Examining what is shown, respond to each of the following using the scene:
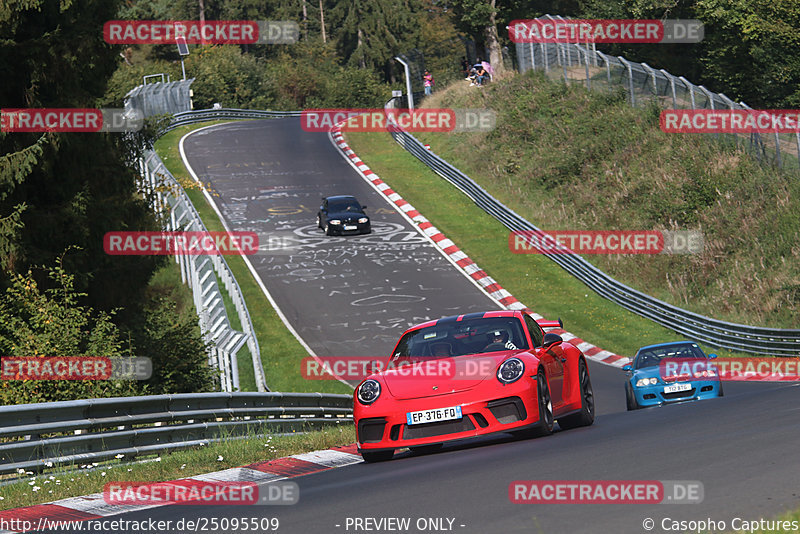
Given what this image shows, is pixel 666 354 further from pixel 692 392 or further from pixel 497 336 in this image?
pixel 497 336

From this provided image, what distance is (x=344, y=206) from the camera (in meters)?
40.8

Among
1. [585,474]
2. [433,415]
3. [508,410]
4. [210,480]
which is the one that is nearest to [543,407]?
[508,410]

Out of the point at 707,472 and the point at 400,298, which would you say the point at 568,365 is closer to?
the point at 707,472

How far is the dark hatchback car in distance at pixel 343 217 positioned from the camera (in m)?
40.1

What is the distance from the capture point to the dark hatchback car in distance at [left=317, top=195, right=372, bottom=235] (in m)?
40.1

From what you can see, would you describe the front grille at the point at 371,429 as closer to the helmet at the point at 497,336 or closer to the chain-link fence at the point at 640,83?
the helmet at the point at 497,336

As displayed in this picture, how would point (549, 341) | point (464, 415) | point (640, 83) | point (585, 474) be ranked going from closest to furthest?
point (585, 474) < point (464, 415) < point (549, 341) < point (640, 83)

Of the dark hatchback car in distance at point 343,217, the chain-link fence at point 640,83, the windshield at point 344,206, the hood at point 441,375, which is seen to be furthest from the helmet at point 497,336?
the windshield at point 344,206

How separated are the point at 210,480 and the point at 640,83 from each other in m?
39.0

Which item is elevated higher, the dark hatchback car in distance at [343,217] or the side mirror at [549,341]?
the dark hatchback car in distance at [343,217]

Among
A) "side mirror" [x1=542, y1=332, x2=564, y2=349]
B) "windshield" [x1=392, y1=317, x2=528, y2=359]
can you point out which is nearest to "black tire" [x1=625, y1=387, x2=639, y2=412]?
"side mirror" [x1=542, y1=332, x2=564, y2=349]

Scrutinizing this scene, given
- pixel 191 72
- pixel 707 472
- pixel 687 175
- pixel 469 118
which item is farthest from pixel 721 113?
pixel 191 72

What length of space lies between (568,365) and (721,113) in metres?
27.4

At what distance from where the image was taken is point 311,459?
431 inches
